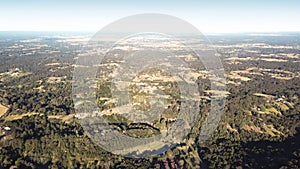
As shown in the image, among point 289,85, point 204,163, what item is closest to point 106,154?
point 204,163

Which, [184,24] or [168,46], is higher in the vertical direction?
[184,24]

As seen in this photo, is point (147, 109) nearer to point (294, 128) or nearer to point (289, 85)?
point (294, 128)

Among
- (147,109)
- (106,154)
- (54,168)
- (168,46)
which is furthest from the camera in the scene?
(168,46)

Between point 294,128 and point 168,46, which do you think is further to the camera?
point 168,46

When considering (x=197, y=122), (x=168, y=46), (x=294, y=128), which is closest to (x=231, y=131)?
(x=197, y=122)

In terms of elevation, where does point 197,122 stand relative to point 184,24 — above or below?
below

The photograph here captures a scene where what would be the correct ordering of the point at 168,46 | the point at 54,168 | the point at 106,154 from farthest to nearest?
the point at 168,46 → the point at 106,154 → the point at 54,168

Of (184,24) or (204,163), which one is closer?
(184,24)

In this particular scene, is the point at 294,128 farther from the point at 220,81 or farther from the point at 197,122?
the point at 220,81

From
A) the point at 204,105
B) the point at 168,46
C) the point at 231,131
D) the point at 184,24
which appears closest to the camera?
the point at 184,24
